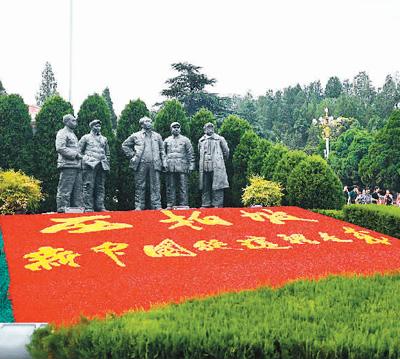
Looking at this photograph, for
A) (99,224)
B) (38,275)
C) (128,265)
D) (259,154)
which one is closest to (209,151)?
(259,154)

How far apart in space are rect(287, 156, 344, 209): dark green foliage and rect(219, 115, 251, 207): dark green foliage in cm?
225

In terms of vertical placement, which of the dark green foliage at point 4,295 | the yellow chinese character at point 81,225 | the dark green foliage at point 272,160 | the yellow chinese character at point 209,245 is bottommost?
the dark green foliage at point 4,295

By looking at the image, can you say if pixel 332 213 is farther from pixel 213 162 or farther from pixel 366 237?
pixel 213 162

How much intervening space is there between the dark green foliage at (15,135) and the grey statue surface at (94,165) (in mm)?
2265

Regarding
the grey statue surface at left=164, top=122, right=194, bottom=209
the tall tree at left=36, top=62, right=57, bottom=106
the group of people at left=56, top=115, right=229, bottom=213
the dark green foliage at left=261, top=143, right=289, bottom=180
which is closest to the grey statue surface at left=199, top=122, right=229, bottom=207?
the group of people at left=56, top=115, right=229, bottom=213

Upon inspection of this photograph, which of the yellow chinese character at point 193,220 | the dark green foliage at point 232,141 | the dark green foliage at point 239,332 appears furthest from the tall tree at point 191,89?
the dark green foliage at point 239,332

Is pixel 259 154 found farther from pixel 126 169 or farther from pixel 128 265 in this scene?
pixel 128 265

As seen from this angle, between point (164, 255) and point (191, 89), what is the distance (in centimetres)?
1537

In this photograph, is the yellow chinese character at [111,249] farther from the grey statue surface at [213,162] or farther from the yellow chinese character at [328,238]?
the grey statue surface at [213,162]

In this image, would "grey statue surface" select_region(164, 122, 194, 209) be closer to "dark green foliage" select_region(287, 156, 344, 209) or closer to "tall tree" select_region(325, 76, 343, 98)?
"dark green foliage" select_region(287, 156, 344, 209)

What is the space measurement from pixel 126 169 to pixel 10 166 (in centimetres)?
233

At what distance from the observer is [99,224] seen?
754 cm

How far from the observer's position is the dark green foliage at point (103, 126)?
11.6 metres

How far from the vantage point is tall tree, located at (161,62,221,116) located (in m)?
20.4
